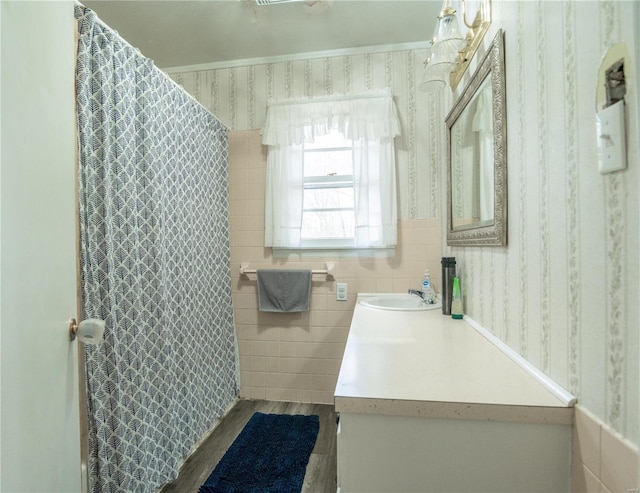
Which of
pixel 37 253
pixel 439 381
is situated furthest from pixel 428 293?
pixel 37 253

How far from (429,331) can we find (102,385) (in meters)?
1.27

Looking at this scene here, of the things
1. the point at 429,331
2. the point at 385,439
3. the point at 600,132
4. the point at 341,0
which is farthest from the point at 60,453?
the point at 341,0

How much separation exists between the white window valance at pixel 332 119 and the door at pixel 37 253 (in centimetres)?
146

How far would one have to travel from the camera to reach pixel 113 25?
188cm

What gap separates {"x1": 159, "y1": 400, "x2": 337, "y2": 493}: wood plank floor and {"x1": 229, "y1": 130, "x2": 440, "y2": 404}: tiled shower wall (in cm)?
9

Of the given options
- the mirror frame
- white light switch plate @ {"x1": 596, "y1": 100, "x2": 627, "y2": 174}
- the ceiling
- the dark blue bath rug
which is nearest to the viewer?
white light switch plate @ {"x1": 596, "y1": 100, "x2": 627, "y2": 174}

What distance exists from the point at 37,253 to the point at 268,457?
5.00ft

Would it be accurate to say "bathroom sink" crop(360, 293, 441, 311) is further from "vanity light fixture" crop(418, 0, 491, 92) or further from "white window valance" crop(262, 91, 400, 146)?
"vanity light fixture" crop(418, 0, 491, 92)

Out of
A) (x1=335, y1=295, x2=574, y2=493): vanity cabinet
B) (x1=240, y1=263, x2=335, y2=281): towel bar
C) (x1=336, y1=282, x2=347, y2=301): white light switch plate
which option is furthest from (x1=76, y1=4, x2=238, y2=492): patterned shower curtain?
(x1=335, y1=295, x2=574, y2=493): vanity cabinet

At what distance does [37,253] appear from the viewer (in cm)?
62

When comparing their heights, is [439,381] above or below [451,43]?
below

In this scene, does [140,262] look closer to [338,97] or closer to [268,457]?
[268,457]

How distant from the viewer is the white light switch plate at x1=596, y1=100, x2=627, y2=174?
51cm

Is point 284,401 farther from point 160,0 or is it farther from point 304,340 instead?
point 160,0
